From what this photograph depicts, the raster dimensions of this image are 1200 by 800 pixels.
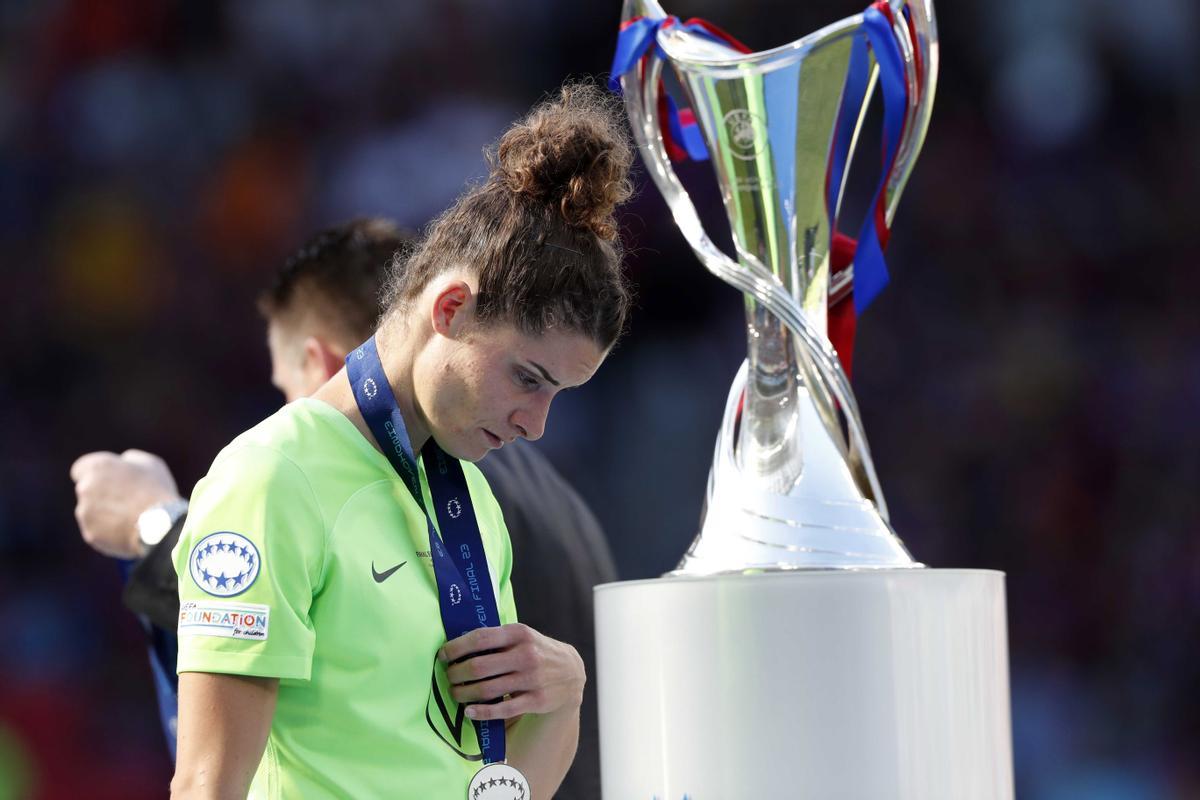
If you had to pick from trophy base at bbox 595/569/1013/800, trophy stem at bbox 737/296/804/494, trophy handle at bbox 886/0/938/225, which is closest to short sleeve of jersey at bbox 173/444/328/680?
trophy base at bbox 595/569/1013/800

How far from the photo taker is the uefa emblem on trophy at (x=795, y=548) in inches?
51.4

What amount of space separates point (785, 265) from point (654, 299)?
296 centimetres

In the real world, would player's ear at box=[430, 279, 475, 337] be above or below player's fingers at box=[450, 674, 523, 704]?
above

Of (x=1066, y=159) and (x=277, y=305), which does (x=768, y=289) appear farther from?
(x=1066, y=159)

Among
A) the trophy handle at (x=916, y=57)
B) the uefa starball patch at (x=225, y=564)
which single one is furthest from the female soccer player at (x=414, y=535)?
the trophy handle at (x=916, y=57)

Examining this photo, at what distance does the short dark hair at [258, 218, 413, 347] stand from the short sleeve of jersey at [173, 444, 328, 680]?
1075 mm

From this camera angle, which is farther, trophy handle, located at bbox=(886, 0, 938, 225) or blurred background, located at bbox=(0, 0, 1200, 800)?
blurred background, located at bbox=(0, 0, 1200, 800)

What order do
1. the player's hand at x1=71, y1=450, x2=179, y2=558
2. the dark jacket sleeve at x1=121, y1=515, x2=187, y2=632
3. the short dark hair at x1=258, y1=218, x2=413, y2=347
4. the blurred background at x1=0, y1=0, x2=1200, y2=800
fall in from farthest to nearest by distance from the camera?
the blurred background at x1=0, y1=0, x2=1200, y2=800 → the short dark hair at x1=258, y1=218, x2=413, y2=347 → the player's hand at x1=71, y1=450, x2=179, y2=558 → the dark jacket sleeve at x1=121, y1=515, x2=187, y2=632

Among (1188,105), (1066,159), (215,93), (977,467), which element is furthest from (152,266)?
(1188,105)

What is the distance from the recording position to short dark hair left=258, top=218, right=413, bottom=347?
234 cm

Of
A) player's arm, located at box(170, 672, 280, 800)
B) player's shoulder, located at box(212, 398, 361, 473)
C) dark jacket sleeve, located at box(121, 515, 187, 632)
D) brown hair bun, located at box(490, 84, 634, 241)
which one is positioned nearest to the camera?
player's arm, located at box(170, 672, 280, 800)

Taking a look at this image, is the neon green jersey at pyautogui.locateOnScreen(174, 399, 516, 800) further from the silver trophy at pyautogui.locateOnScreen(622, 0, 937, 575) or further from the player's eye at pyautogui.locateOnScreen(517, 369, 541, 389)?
the silver trophy at pyautogui.locateOnScreen(622, 0, 937, 575)

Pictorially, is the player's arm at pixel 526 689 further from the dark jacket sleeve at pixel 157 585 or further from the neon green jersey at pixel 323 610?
the dark jacket sleeve at pixel 157 585

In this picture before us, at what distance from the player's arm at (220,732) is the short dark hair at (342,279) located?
3.81 ft
